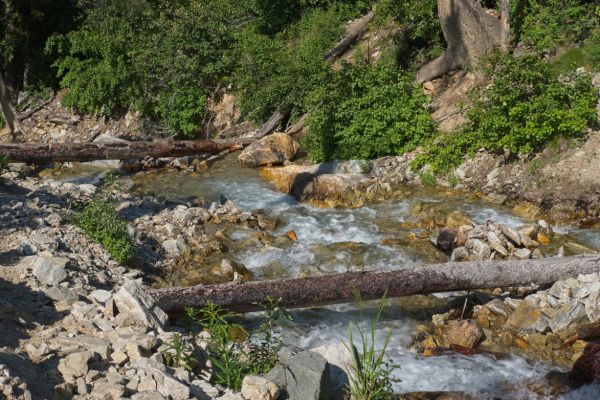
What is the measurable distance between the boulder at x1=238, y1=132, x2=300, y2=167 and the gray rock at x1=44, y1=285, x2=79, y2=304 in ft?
31.5

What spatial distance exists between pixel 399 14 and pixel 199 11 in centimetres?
712

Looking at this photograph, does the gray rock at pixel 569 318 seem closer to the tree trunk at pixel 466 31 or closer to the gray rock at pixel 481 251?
the gray rock at pixel 481 251

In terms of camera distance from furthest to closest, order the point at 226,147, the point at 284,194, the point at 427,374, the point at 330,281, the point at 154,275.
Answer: the point at 226,147, the point at 284,194, the point at 154,275, the point at 330,281, the point at 427,374

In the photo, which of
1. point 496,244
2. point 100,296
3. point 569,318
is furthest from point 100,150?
point 569,318

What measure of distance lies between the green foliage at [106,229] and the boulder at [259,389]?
4.32 metres

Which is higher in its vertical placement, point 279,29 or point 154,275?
point 279,29

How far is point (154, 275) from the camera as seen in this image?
30.9ft

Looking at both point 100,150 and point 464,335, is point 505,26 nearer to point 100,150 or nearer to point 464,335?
point 100,150

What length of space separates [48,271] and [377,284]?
A: 3.88 metres

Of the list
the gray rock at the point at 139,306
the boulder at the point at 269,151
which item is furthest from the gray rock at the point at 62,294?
the boulder at the point at 269,151

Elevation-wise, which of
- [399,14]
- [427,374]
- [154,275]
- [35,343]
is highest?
[399,14]

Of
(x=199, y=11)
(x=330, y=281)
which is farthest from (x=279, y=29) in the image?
(x=330, y=281)

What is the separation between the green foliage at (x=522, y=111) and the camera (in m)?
12.4

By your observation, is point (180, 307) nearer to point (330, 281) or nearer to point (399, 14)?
point (330, 281)
